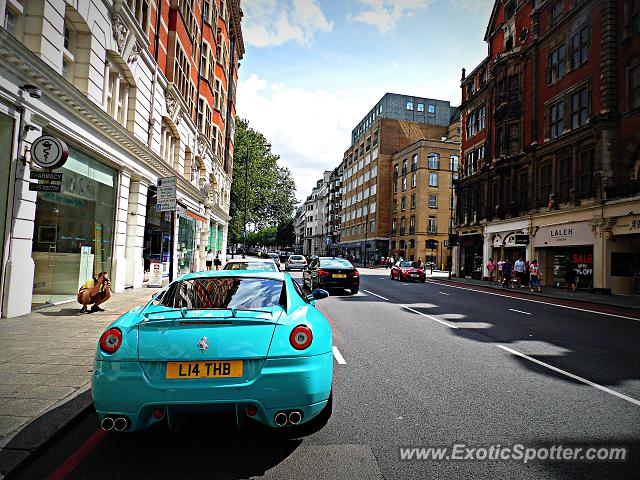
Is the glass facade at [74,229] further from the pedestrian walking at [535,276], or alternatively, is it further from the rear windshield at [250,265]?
the pedestrian walking at [535,276]

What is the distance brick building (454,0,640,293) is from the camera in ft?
66.0

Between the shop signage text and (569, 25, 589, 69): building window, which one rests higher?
(569, 25, 589, 69): building window

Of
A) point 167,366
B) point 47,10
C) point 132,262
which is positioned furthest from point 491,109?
point 167,366

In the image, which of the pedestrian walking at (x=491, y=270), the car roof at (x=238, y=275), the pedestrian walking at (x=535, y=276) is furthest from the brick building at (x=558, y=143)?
the car roof at (x=238, y=275)

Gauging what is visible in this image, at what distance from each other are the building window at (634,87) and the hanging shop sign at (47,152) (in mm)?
23919

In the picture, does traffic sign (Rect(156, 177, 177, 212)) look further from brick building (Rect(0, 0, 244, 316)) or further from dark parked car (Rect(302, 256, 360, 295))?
dark parked car (Rect(302, 256, 360, 295))

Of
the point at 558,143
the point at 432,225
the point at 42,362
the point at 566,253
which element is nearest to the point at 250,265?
the point at 42,362

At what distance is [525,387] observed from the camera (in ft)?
16.2

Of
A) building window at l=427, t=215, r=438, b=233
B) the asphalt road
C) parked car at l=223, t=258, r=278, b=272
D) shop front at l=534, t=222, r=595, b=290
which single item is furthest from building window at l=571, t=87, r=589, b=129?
building window at l=427, t=215, r=438, b=233

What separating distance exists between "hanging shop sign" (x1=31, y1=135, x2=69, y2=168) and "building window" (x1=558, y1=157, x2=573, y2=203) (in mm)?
24964

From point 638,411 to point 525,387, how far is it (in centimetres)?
109

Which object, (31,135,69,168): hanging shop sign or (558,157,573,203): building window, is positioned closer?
(31,135,69,168): hanging shop sign

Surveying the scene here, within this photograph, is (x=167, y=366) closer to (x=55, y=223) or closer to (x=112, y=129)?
(x=55, y=223)

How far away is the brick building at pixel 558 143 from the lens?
792 inches
